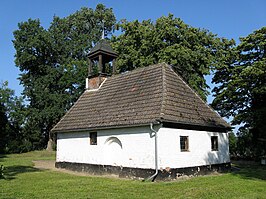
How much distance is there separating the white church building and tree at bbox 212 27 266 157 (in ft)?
21.2

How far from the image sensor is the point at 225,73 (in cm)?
2734

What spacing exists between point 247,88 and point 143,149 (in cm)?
1333

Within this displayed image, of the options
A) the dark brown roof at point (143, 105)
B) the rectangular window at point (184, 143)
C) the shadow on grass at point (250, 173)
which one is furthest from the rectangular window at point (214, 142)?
the rectangular window at point (184, 143)

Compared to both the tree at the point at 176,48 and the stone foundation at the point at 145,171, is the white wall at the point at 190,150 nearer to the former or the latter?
the stone foundation at the point at 145,171

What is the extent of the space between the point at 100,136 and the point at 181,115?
16.5ft

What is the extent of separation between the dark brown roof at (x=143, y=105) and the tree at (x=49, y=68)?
67.0 ft

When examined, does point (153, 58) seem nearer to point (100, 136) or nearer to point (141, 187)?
point (100, 136)

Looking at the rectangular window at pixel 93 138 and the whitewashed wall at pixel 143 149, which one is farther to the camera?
the rectangular window at pixel 93 138

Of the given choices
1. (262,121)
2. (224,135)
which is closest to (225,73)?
(262,121)

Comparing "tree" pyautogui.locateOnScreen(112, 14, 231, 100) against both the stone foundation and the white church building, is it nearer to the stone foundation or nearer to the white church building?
the white church building

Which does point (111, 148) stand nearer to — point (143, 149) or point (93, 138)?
point (93, 138)

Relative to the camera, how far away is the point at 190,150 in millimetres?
15234

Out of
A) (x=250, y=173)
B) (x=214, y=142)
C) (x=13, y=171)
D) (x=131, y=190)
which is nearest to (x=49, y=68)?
(x=13, y=171)

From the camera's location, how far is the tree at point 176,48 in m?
26.0
